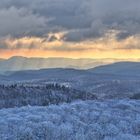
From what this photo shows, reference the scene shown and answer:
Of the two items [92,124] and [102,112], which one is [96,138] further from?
[102,112]

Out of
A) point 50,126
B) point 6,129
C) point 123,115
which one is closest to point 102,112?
point 123,115

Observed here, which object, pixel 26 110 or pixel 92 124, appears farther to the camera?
pixel 26 110

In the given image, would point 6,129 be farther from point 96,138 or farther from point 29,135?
point 96,138

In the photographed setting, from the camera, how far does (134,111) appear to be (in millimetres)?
77625

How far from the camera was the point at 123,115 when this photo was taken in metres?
74.2

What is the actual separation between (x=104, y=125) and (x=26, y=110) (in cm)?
1491

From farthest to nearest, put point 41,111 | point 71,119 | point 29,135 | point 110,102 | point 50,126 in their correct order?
point 110,102
point 41,111
point 71,119
point 50,126
point 29,135

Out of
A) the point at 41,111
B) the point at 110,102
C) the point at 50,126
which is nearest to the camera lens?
the point at 50,126

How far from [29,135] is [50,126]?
5083 mm

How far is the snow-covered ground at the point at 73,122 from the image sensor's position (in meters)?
58.4

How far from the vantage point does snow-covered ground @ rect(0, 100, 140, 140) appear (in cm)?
5844

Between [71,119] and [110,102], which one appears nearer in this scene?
Answer: [71,119]

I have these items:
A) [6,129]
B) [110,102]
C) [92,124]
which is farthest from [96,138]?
[110,102]

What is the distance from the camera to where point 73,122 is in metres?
65.8
